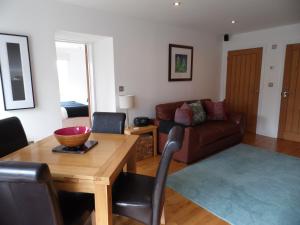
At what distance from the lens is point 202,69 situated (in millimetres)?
4844

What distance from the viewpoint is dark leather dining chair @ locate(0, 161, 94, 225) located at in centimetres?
92

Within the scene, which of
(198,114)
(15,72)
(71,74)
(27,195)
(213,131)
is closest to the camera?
(27,195)

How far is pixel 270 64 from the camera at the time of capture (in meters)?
4.41

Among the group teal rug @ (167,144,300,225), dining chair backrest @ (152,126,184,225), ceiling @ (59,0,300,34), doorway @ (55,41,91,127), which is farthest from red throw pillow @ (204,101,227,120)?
doorway @ (55,41,91,127)

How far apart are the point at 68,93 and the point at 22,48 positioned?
5.01 metres

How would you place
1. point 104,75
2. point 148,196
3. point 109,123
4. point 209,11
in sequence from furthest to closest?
1. point 104,75
2. point 209,11
3. point 109,123
4. point 148,196

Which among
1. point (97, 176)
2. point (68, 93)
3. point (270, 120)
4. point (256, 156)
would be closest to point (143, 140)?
point (256, 156)

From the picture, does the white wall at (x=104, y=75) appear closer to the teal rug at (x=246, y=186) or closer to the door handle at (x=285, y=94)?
the teal rug at (x=246, y=186)

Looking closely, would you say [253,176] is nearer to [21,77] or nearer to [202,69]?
[202,69]

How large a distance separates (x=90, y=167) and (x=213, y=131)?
2.50 metres

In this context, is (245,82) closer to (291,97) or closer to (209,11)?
(291,97)

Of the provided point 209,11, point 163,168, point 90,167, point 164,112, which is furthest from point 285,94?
point 90,167

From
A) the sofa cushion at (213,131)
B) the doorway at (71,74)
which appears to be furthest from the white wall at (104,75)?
the doorway at (71,74)

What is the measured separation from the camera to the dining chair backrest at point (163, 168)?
52.7 inches
